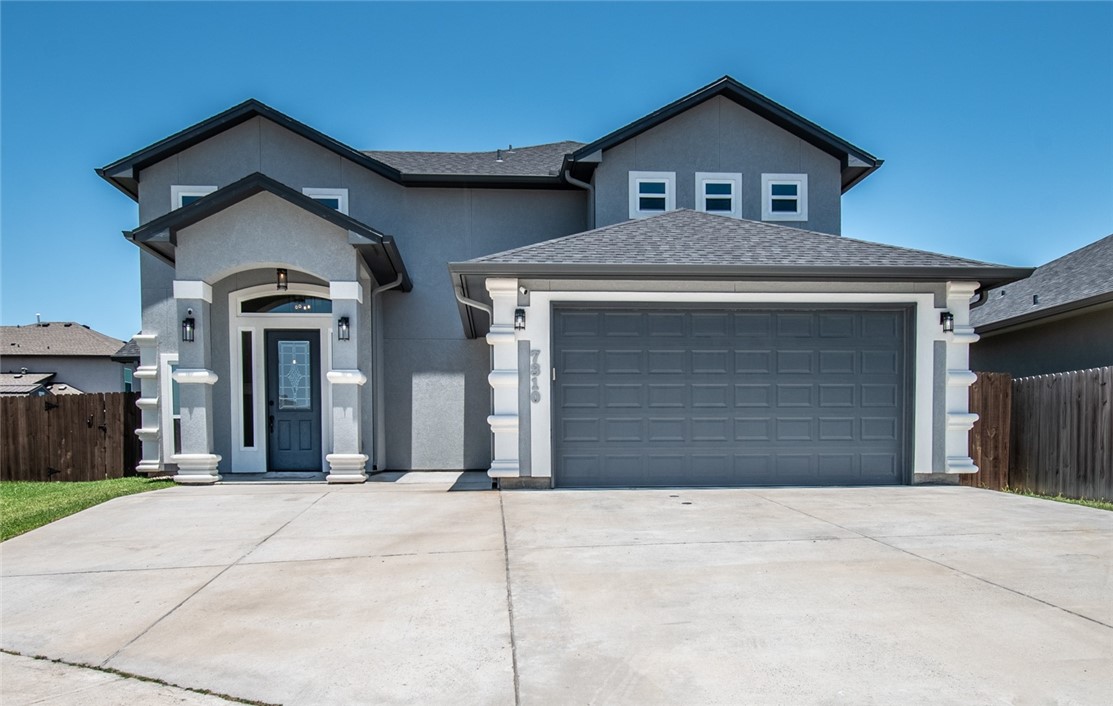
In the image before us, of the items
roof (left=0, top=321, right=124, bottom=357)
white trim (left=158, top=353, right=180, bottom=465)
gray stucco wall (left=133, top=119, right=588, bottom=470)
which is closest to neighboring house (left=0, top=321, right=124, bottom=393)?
roof (left=0, top=321, right=124, bottom=357)

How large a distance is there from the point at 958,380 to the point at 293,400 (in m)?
10.4

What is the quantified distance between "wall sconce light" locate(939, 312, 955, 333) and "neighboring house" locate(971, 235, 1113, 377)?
3.75 metres

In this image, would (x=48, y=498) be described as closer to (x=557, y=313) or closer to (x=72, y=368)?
(x=557, y=313)

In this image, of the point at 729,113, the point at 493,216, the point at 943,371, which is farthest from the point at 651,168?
the point at 943,371

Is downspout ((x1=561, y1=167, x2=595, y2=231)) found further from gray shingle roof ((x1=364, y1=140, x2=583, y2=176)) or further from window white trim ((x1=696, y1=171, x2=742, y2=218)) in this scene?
window white trim ((x1=696, y1=171, x2=742, y2=218))

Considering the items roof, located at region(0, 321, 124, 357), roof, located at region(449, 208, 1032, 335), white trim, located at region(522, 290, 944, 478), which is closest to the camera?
roof, located at region(449, 208, 1032, 335)

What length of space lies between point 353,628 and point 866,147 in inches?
511

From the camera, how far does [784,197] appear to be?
12062mm

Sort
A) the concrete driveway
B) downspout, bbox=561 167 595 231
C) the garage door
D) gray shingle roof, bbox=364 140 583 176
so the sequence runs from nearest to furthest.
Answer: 1. the concrete driveway
2. the garage door
3. downspout, bbox=561 167 595 231
4. gray shingle roof, bbox=364 140 583 176

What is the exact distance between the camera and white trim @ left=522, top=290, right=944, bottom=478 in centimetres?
865

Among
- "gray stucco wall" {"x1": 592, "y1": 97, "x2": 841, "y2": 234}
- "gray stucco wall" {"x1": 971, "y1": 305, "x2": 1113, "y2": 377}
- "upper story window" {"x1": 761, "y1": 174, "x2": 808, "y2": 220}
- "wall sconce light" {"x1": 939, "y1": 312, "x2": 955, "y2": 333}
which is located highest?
"gray stucco wall" {"x1": 592, "y1": 97, "x2": 841, "y2": 234}

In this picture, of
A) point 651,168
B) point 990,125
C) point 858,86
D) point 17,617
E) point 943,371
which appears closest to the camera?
point 17,617

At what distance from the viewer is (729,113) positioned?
12.0m

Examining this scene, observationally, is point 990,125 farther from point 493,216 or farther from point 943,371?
point 493,216
